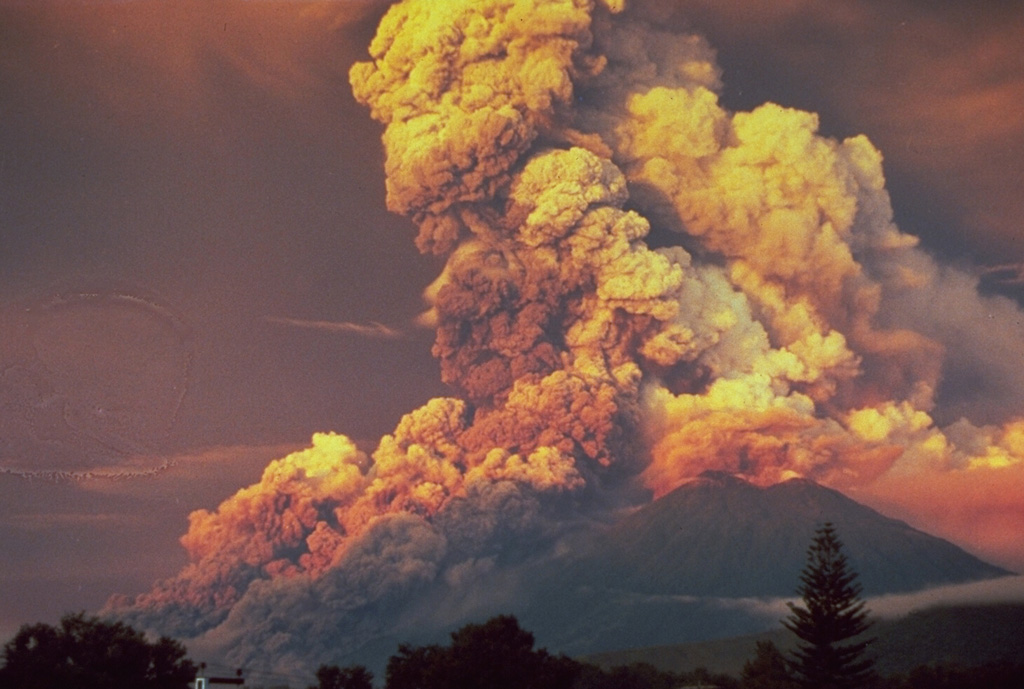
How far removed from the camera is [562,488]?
213 feet

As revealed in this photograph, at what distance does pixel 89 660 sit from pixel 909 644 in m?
38.0

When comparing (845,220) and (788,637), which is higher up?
(845,220)

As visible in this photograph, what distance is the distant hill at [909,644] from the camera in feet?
217

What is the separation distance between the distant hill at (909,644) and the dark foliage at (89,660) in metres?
25.5

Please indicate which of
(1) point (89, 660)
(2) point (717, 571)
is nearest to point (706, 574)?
(2) point (717, 571)

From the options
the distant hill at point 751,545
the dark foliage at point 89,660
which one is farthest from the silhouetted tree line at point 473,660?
the distant hill at point 751,545

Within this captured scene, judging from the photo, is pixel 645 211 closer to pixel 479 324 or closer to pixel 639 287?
pixel 639 287

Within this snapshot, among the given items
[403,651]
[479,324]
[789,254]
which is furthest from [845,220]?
[403,651]

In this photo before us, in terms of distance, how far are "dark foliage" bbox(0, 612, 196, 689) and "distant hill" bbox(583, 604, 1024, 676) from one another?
25477mm

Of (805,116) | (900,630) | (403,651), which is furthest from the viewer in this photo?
(900,630)

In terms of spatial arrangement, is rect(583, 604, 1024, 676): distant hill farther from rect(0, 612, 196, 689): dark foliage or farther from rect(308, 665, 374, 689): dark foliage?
rect(0, 612, 196, 689): dark foliage

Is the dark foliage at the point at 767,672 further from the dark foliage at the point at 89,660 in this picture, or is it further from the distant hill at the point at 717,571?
the dark foliage at the point at 89,660

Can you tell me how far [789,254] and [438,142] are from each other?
15983 millimetres

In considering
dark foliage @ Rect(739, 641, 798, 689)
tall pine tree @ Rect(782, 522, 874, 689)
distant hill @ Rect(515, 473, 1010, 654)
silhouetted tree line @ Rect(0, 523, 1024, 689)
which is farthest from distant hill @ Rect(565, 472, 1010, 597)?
tall pine tree @ Rect(782, 522, 874, 689)
